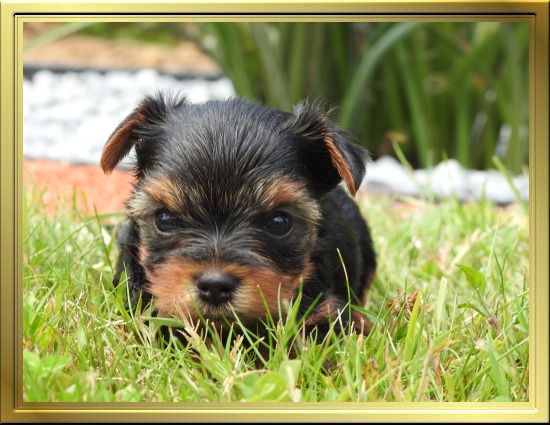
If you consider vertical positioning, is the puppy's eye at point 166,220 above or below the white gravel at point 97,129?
below

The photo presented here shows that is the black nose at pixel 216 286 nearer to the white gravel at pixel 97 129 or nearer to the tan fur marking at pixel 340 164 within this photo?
the tan fur marking at pixel 340 164

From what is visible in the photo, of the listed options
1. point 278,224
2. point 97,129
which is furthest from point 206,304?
point 97,129

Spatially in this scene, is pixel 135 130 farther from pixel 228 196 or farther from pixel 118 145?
pixel 228 196

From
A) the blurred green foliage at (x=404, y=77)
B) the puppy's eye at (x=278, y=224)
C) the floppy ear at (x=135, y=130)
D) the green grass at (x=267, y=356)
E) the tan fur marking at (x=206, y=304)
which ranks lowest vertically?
the green grass at (x=267, y=356)

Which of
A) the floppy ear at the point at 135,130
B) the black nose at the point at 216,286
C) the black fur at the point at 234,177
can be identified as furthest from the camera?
the floppy ear at the point at 135,130

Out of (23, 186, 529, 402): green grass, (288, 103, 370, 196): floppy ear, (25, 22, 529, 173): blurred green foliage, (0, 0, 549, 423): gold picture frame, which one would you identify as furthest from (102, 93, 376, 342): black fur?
(25, 22, 529, 173): blurred green foliage

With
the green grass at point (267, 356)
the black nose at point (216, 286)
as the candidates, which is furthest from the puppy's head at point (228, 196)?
the green grass at point (267, 356)
